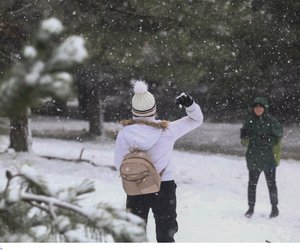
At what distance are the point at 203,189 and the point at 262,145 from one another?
50 centimetres

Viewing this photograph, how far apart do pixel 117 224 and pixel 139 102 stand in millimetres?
1343

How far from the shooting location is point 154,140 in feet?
8.55

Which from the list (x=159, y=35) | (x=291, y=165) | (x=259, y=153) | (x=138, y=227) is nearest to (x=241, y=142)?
(x=259, y=153)

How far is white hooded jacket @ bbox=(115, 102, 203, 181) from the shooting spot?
2.59 metres

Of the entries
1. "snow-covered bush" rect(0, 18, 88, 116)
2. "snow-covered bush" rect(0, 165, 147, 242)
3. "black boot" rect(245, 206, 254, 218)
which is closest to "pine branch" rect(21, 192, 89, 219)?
"snow-covered bush" rect(0, 165, 147, 242)

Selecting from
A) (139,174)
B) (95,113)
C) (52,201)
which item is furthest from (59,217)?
(95,113)

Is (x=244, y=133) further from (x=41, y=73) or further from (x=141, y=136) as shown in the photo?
(x=41, y=73)

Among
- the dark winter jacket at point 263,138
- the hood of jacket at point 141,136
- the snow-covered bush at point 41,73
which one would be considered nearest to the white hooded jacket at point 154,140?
the hood of jacket at point 141,136

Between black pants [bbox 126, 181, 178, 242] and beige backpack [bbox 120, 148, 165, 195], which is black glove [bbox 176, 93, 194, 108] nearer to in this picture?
beige backpack [bbox 120, 148, 165, 195]

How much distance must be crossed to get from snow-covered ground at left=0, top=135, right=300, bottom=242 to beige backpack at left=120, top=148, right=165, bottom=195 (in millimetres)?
337

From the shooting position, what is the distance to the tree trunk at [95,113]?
3.55m

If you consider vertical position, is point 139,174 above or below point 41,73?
below

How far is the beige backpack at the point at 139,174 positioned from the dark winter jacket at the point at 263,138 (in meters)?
1.04

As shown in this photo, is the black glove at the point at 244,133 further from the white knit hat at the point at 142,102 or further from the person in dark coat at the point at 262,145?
the white knit hat at the point at 142,102
